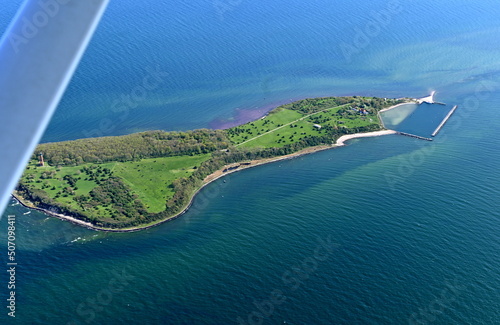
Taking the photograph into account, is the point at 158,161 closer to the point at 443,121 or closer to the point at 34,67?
the point at 443,121

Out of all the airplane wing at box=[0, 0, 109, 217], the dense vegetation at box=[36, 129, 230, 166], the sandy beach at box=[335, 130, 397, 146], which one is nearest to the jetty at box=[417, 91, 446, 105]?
the sandy beach at box=[335, 130, 397, 146]

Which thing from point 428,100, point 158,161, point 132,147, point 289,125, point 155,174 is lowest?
point 155,174

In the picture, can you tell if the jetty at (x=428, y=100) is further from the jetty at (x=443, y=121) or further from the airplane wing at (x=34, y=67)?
the airplane wing at (x=34, y=67)

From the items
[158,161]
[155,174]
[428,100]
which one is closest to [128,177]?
[155,174]

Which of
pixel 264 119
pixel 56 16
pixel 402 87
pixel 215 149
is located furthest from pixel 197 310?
pixel 402 87

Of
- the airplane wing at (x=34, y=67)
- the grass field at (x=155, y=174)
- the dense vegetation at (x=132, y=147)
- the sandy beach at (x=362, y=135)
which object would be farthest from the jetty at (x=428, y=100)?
the airplane wing at (x=34, y=67)
